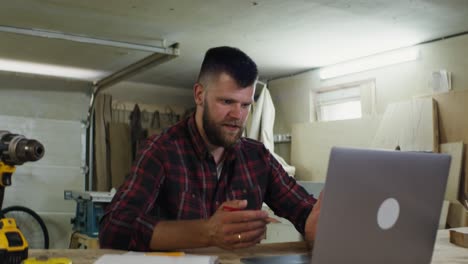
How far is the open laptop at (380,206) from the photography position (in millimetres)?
825

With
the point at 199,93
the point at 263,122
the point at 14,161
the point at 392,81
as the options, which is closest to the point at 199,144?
the point at 199,93

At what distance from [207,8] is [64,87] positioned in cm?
306

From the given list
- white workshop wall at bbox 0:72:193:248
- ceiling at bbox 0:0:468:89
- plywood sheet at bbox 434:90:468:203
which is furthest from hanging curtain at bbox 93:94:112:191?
plywood sheet at bbox 434:90:468:203

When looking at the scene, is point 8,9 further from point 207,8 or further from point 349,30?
point 349,30

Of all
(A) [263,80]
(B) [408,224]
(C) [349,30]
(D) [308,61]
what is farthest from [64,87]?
(B) [408,224]

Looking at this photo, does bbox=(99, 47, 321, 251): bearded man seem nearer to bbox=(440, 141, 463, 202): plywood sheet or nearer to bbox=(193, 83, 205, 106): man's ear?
bbox=(193, 83, 205, 106): man's ear

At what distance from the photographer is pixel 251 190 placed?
173 centimetres

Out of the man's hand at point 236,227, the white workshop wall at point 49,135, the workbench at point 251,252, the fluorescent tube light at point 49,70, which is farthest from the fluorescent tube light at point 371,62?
the man's hand at point 236,227

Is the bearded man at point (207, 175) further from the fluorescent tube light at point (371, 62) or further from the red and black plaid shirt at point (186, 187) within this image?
the fluorescent tube light at point (371, 62)

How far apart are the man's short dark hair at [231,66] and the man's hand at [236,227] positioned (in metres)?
0.59

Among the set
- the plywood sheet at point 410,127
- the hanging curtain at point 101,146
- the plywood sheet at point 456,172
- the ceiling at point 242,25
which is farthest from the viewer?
the hanging curtain at point 101,146

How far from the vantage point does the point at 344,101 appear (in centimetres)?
461

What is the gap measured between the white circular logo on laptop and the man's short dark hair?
81cm

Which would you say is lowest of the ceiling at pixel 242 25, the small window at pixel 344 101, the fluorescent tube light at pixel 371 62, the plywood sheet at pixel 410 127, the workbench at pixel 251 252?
the workbench at pixel 251 252
